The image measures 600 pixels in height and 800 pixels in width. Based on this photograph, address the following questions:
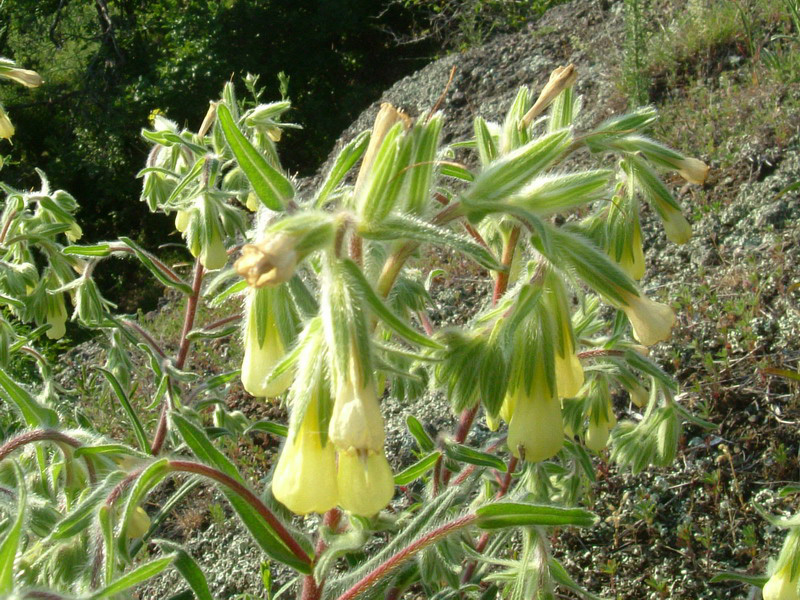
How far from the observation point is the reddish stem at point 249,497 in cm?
136

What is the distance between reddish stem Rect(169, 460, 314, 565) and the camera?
1.36 metres

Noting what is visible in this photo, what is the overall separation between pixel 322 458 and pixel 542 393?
1.71 ft

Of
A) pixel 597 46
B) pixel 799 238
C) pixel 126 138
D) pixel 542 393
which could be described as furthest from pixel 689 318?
pixel 126 138

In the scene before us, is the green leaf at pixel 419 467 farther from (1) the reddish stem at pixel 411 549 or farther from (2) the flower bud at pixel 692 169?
(2) the flower bud at pixel 692 169

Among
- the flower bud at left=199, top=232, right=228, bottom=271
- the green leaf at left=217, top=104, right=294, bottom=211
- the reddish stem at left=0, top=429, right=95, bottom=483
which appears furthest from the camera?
the flower bud at left=199, top=232, right=228, bottom=271

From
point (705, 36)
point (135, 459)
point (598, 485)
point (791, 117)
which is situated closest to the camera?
point (135, 459)

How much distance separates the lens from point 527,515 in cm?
144

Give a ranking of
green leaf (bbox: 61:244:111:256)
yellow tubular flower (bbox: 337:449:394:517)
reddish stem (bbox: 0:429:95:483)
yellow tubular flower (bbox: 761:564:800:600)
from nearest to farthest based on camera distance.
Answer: yellow tubular flower (bbox: 337:449:394:517), reddish stem (bbox: 0:429:95:483), yellow tubular flower (bbox: 761:564:800:600), green leaf (bbox: 61:244:111:256)

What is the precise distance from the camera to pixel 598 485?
339 centimetres

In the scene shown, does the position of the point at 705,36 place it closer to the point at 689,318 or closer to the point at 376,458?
the point at 689,318

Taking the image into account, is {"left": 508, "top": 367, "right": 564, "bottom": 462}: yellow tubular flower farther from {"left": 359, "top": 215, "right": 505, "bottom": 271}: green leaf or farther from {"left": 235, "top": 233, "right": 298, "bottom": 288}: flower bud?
{"left": 235, "top": 233, "right": 298, "bottom": 288}: flower bud

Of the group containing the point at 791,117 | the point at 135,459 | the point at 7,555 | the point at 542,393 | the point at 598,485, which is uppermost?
the point at 7,555

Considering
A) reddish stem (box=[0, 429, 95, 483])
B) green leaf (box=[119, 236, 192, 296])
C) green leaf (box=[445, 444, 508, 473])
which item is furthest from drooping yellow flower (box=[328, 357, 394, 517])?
green leaf (box=[119, 236, 192, 296])

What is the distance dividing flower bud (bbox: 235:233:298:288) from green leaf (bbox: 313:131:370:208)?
0.89ft
